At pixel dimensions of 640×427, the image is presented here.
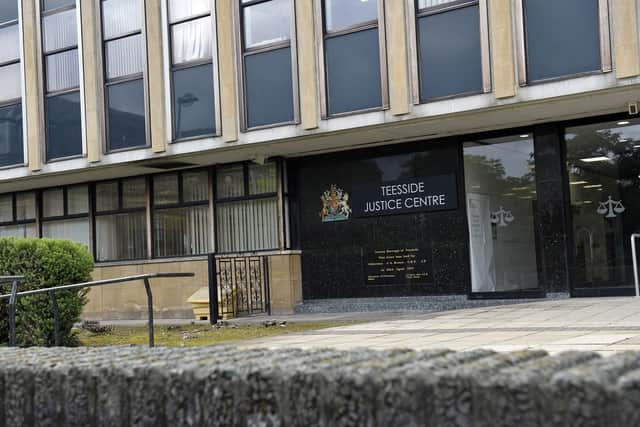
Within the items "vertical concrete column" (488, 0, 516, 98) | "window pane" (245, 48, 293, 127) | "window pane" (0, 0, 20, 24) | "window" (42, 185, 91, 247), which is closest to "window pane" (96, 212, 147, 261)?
"window" (42, 185, 91, 247)

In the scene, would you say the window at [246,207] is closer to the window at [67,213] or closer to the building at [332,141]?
the building at [332,141]

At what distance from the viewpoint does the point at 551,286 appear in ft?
51.0

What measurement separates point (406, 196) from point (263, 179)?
3.59 metres

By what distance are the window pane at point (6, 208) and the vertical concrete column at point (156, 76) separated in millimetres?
6636

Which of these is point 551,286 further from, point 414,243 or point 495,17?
point 495,17

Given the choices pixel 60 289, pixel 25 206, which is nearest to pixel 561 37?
pixel 60 289

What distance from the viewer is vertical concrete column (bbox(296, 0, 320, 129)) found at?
53.3 feet

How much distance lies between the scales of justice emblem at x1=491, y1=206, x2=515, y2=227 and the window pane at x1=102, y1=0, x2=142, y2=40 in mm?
9034

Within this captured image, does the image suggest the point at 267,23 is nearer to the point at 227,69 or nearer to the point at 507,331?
the point at 227,69

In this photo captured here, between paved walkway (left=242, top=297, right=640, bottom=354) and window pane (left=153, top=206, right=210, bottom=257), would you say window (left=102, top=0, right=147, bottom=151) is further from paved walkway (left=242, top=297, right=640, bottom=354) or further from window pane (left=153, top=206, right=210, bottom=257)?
paved walkway (left=242, top=297, right=640, bottom=354)

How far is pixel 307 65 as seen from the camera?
54.0 feet

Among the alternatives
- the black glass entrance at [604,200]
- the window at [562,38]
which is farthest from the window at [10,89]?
the black glass entrance at [604,200]

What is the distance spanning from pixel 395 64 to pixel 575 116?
11.1ft

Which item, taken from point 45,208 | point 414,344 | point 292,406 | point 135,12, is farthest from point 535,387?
point 45,208
